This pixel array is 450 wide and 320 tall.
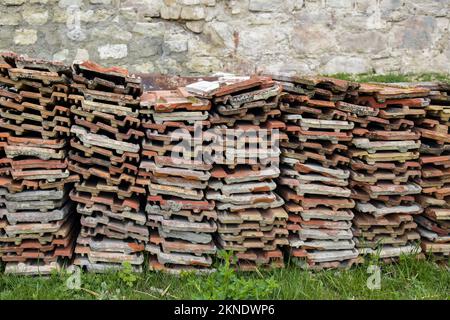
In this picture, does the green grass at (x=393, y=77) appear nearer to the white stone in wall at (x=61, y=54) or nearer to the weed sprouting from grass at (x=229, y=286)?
the weed sprouting from grass at (x=229, y=286)

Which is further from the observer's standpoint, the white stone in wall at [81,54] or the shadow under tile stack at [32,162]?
the white stone in wall at [81,54]

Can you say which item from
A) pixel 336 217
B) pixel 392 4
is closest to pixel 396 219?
pixel 336 217

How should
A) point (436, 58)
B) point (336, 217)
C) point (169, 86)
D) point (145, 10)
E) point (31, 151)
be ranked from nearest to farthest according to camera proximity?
point (31, 151), point (336, 217), point (169, 86), point (145, 10), point (436, 58)

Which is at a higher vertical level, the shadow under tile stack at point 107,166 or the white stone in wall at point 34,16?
the white stone in wall at point 34,16

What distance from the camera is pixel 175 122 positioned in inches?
146

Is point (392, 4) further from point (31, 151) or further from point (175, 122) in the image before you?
point (31, 151)

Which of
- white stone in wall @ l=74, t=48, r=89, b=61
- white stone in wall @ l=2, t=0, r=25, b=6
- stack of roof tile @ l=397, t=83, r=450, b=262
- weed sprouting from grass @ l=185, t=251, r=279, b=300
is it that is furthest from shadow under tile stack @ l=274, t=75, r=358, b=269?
white stone in wall @ l=2, t=0, r=25, b=6

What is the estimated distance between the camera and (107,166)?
12.2 ft

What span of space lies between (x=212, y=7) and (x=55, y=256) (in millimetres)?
3385

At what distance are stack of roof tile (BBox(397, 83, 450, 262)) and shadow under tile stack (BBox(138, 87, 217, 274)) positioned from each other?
6.66 feet

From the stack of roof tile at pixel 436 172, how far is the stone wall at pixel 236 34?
158 centimetres

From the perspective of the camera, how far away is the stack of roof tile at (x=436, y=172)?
13.4 ft

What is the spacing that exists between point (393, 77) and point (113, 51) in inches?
137

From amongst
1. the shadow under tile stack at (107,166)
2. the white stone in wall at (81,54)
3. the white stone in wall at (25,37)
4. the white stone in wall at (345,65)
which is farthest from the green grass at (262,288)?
the white stone in wall at (25,37)
